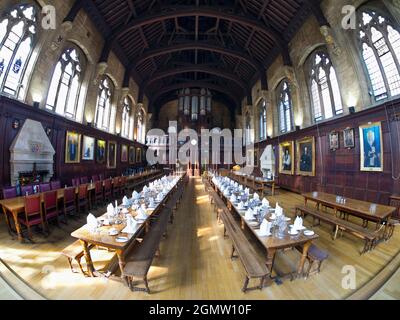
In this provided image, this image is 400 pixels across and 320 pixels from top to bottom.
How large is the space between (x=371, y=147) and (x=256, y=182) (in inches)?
231

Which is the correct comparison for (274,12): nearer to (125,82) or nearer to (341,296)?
(125,82)

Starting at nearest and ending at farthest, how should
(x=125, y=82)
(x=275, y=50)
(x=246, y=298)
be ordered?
(x=246, y=298) < (x=275, y=50) < (x=125, y=82)

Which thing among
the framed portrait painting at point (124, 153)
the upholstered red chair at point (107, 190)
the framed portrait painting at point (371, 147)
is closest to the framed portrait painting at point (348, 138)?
the framed portrait painting at point (371, 147)

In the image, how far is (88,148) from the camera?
1006 cm

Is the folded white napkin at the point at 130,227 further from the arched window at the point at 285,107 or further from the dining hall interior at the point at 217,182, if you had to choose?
the arched window at the point at 285,107

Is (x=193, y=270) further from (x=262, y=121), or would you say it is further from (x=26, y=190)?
(x=262, y=121)

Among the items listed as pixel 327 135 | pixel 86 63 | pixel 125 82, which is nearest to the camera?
pixel 327 135

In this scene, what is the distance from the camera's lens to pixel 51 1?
6.95 m

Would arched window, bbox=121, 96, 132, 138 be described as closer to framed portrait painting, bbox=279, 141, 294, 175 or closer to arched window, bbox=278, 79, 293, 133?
arched window, bbox=278, 79, 293, 133

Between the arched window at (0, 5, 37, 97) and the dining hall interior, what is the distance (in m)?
0.04

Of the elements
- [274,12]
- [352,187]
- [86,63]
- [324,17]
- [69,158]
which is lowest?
[352,187]
